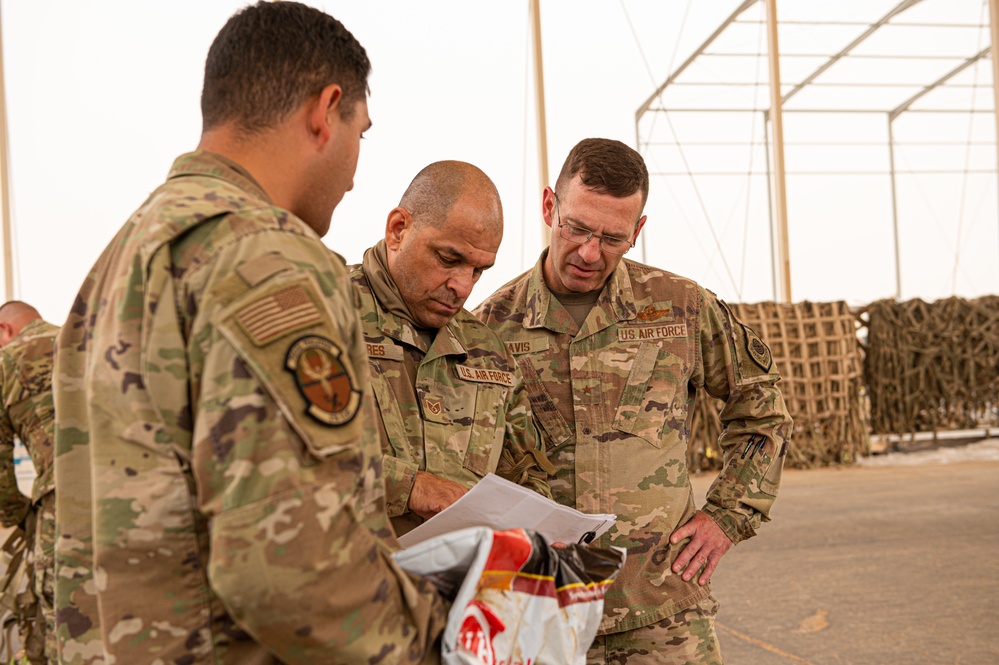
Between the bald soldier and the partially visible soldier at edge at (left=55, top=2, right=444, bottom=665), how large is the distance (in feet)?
2.28

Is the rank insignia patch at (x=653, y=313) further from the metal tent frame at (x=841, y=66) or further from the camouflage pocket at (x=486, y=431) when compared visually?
the metal tent frame at (x=841, y=66)

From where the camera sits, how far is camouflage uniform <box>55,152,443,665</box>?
1.07 m

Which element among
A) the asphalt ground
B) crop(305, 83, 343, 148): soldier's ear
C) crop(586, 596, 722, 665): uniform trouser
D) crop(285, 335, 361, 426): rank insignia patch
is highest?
crop(305, 83, 343, 148): soldier's ear

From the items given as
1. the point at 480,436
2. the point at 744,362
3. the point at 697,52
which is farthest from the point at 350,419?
the point at 697,52

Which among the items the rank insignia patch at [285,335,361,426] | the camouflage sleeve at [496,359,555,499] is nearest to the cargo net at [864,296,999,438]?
the camouflage sleeve at [496,359,555,499]

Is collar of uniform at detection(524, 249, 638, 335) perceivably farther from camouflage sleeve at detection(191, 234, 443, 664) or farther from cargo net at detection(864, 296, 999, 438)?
cargo net at detection(864, 296, 999, 438)

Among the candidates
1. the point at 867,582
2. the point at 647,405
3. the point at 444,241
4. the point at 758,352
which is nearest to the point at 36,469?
the point at 444,241

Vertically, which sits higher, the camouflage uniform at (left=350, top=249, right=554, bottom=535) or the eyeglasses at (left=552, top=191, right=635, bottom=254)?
the eyeglasses at (left=552, top=191, right=635, bottom=254)

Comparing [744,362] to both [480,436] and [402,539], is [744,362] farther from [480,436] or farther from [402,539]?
[402,539]

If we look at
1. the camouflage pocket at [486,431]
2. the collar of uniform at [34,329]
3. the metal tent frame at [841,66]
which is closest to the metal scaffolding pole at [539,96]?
the metal tent frame at [841,66]

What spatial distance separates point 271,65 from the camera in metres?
1.33

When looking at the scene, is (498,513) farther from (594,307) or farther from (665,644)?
(594,307)

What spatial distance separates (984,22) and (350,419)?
65.2 ft

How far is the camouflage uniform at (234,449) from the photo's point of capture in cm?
107
